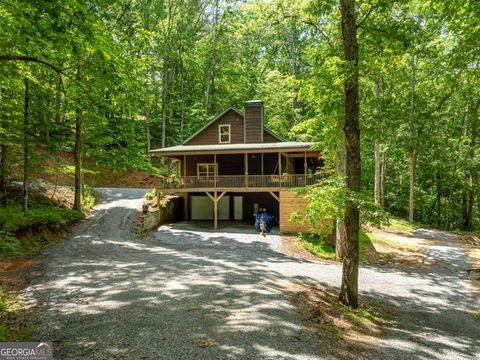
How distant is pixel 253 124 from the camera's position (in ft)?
77.8

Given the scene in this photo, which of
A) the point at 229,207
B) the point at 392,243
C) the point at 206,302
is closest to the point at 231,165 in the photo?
the point at 229,207

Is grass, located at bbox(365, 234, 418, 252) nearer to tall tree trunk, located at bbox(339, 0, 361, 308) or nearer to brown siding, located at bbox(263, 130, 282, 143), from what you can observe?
brown siding, located at bbox(263, 130, 282, 143)

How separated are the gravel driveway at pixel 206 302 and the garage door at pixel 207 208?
7878 millimetres

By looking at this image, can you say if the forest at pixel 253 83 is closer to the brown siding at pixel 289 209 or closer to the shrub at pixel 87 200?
the shrub at pixel 87 200

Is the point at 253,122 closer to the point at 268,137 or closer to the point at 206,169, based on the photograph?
the point at 268,137

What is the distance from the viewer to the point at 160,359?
5.03 meters

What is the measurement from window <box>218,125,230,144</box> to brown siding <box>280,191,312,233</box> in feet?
25.7

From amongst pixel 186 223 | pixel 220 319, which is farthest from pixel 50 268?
pixel 186 223

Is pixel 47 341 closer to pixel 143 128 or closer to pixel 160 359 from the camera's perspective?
pixel 160 359

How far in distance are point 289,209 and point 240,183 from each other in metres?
3.75

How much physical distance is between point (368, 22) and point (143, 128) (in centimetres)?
2959

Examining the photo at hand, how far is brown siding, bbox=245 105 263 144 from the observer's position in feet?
77.6

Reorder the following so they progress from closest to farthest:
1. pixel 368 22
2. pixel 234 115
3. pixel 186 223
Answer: pixel 368 22 < pixel 186 223 < pixel 234 115

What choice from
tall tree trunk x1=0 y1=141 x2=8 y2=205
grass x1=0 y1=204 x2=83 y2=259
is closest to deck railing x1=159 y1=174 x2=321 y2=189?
grass x1=0 y1=204 x2=83 y2=259
